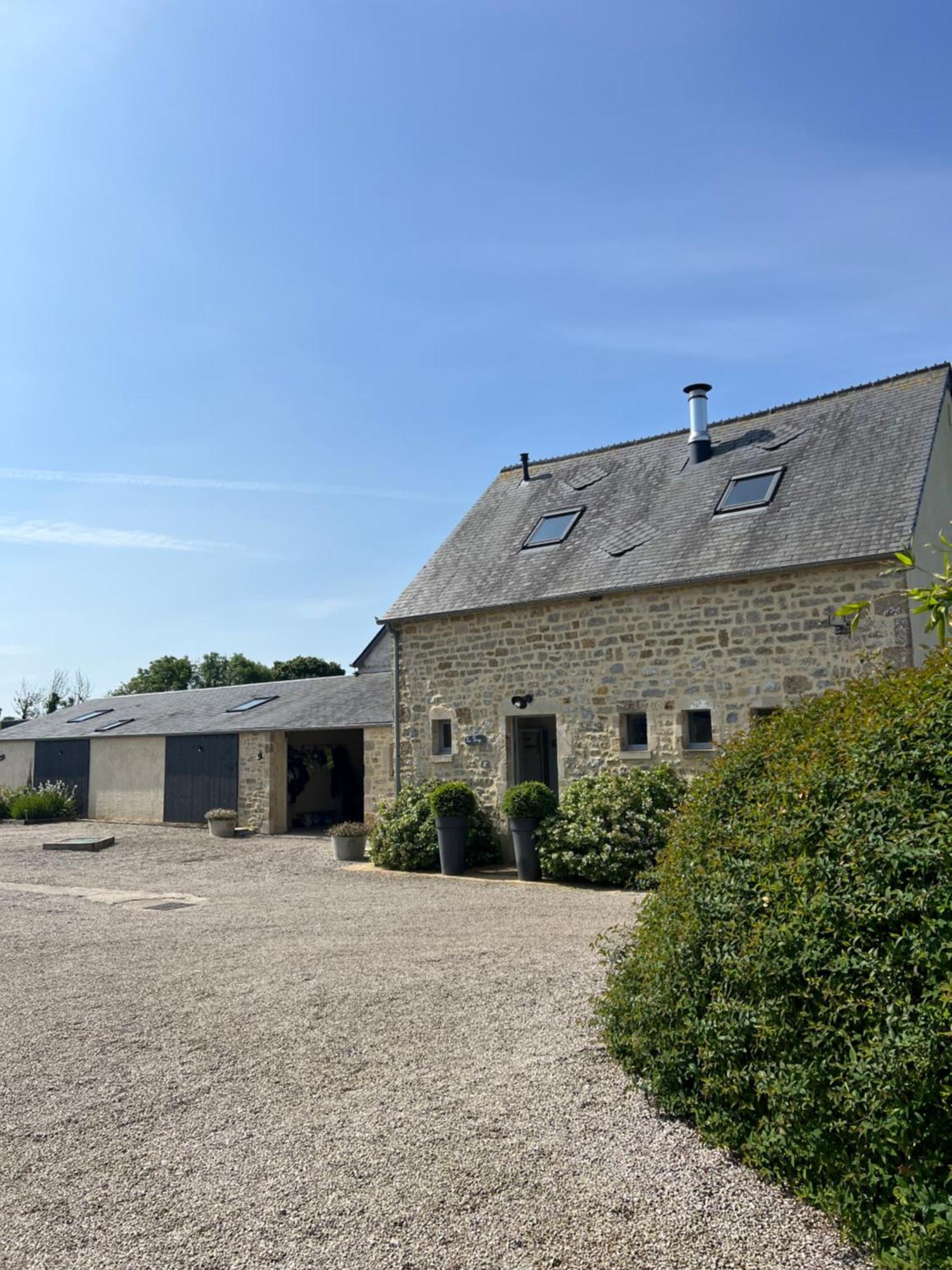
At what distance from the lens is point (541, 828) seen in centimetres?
1232

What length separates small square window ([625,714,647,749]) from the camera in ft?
42.4

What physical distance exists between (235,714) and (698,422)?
1336cm

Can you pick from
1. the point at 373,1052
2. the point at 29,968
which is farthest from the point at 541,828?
the point at 373,1052

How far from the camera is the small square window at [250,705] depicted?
23.4 metres

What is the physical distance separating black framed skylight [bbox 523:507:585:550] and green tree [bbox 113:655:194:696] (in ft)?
149

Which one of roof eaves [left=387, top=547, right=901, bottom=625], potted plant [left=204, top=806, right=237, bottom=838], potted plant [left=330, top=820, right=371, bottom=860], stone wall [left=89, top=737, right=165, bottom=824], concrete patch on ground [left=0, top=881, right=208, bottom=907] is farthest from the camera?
stone wall [left=89, top=737, right=165, bottom=824]

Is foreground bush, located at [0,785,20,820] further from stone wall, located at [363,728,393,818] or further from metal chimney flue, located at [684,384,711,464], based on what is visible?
metal chimney flue, located at [684,384,711,464]

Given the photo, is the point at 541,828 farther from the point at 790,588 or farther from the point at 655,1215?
the point at 655,1215

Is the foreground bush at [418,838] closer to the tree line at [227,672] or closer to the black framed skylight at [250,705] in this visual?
the black framed skylight at [250,705]

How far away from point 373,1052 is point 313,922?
176 inches

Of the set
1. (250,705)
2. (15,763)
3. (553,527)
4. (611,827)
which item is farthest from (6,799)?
(611,827)

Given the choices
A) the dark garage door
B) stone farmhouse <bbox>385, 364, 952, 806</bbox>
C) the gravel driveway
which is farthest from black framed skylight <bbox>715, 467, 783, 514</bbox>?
the dark garage door

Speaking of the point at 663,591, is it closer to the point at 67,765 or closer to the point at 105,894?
the point at 105,894

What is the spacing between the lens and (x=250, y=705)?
23797 millimetres
